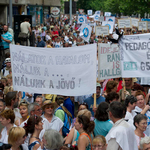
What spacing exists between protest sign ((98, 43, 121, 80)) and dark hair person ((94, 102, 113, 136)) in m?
1.71

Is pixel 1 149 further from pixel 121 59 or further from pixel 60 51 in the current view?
pixel 121 59

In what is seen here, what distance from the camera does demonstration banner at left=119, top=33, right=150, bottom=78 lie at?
7.79m

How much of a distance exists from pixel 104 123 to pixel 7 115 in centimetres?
153

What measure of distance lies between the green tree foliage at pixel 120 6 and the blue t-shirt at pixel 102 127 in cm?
3017

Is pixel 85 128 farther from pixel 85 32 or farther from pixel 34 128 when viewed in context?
pixel 85 32

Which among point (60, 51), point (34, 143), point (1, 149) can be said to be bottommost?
point (34, 143)

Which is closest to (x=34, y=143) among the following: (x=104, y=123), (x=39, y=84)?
(x=104, y=123)

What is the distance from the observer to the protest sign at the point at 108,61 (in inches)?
291

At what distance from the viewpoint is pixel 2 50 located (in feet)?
45.7

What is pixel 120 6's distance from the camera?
43312mm

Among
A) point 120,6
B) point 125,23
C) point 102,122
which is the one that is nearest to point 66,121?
point 102,122

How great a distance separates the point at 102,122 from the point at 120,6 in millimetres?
39105

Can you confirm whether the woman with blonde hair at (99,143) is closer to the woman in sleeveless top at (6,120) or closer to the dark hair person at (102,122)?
the dark hair person at (102,122)

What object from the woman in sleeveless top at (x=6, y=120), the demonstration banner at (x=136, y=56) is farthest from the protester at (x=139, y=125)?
the demonstration banner at (x=136, y=56)
